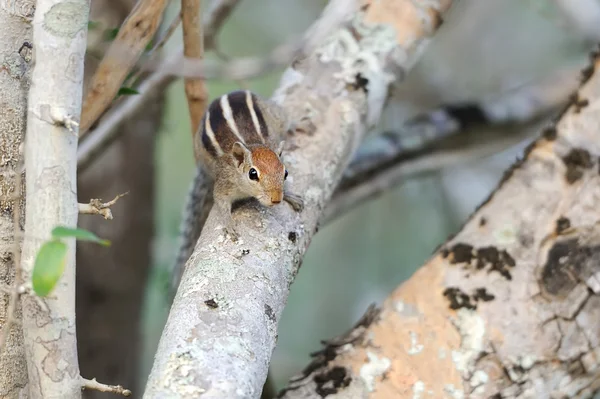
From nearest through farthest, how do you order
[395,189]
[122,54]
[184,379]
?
[184,379], [122,54], [395,189]

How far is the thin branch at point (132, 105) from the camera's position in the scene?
242cm

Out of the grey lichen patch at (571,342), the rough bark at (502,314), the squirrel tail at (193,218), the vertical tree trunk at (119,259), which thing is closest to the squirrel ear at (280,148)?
the squirrel tail at (193,218)

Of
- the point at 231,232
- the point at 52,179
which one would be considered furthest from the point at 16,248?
the point at 231,232

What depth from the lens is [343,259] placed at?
562cm

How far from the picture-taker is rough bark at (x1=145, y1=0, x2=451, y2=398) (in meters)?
1.16

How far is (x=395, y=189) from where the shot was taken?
14.9ft

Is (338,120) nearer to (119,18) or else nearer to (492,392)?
(492,392)

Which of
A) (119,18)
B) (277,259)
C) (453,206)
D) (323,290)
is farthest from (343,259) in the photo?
(277,259)

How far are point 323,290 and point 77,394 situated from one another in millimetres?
4807

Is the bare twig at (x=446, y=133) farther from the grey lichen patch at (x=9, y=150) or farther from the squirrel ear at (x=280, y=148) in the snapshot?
the grey lichen patch at (x=9, y=150)

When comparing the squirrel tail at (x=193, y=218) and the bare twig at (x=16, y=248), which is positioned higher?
the squirrel tail at (x=193, y=218)

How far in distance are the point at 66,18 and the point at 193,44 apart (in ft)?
2.59

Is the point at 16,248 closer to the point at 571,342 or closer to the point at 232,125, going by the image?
the point at 232,125

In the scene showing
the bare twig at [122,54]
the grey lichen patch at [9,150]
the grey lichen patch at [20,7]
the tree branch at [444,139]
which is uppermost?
the tree branch at [444,139]
